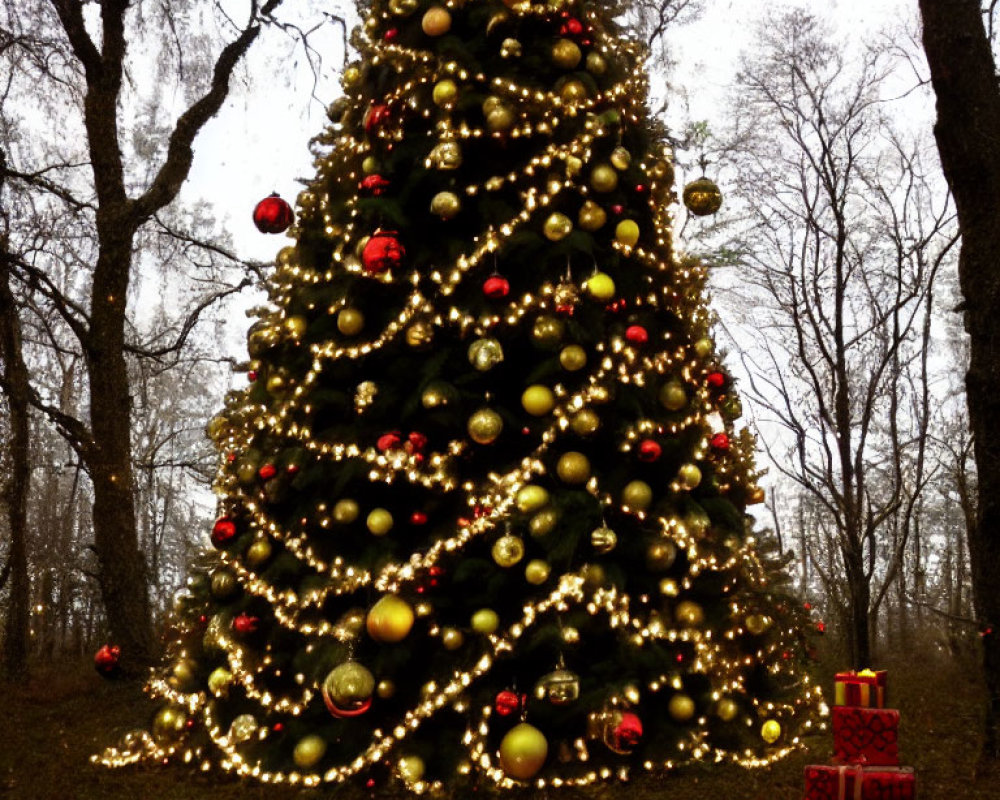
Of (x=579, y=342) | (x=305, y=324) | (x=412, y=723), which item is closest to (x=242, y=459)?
(x=305, y=324)

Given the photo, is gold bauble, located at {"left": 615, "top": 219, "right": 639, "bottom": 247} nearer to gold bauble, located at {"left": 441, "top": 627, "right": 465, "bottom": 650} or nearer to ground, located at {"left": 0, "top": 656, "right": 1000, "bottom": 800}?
gold bauble, located at {"left": 441, "top": 627, "right": 465, "bottom": 650}

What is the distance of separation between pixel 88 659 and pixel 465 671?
1015cm

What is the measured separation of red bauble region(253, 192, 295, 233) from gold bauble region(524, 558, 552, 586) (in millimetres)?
2560

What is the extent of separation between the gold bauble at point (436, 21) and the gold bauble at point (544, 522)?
2.97m

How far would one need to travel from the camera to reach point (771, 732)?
12.0 ft

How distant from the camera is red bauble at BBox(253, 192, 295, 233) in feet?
14.0

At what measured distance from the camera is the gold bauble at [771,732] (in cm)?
364

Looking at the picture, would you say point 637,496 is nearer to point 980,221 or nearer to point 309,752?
point 309,752

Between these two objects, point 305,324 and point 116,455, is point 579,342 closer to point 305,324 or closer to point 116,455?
point 305,324

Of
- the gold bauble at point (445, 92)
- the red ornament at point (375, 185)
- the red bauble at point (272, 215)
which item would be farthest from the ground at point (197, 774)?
the gold bauble at point (445, 92)

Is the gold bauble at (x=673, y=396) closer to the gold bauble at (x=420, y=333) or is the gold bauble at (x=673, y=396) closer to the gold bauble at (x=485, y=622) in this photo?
the gold bauble at (x=420, y=333)

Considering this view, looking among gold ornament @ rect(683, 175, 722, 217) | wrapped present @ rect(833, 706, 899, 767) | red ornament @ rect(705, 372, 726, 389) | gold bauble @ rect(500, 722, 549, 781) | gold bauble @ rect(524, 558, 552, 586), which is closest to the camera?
wrapped present @ rect(833, 706, 899, 767)

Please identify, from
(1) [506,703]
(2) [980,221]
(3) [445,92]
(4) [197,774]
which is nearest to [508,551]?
(1) [506,703]

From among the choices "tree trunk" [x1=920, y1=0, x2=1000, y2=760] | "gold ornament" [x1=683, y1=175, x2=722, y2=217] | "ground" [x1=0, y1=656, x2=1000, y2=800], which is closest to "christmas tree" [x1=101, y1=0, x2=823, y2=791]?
"ground" [x1=0, y1=656, x2=1000, y2=800]
